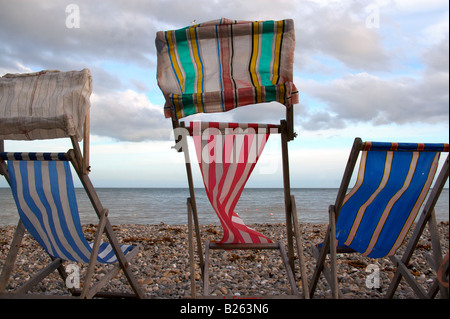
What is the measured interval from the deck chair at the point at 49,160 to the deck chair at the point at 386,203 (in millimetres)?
1644

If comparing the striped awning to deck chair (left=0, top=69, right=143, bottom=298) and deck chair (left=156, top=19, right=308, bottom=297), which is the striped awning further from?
deck chair (left=156, top=19, right=308, bottom=297)

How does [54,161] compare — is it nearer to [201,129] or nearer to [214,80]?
[201,129]

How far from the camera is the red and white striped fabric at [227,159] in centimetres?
249

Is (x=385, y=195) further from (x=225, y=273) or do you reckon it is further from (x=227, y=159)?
(x=225, y=273)

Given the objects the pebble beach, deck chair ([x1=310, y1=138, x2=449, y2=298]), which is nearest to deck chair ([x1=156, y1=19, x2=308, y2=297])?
deck chair ([x1=310, y1=138, x2=449, y2=298])

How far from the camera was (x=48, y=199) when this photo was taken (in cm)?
240

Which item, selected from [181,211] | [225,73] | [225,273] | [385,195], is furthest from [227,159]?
[181,211]

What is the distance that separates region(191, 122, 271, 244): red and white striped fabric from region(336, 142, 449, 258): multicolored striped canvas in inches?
28.9

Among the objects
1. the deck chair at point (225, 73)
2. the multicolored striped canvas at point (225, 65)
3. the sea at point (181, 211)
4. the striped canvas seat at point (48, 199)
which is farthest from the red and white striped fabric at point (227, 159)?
the sea at point (181, 211)

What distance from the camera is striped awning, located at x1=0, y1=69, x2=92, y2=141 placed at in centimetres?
224

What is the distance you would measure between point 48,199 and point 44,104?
2.11 feet

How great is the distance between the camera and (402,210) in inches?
95.7
